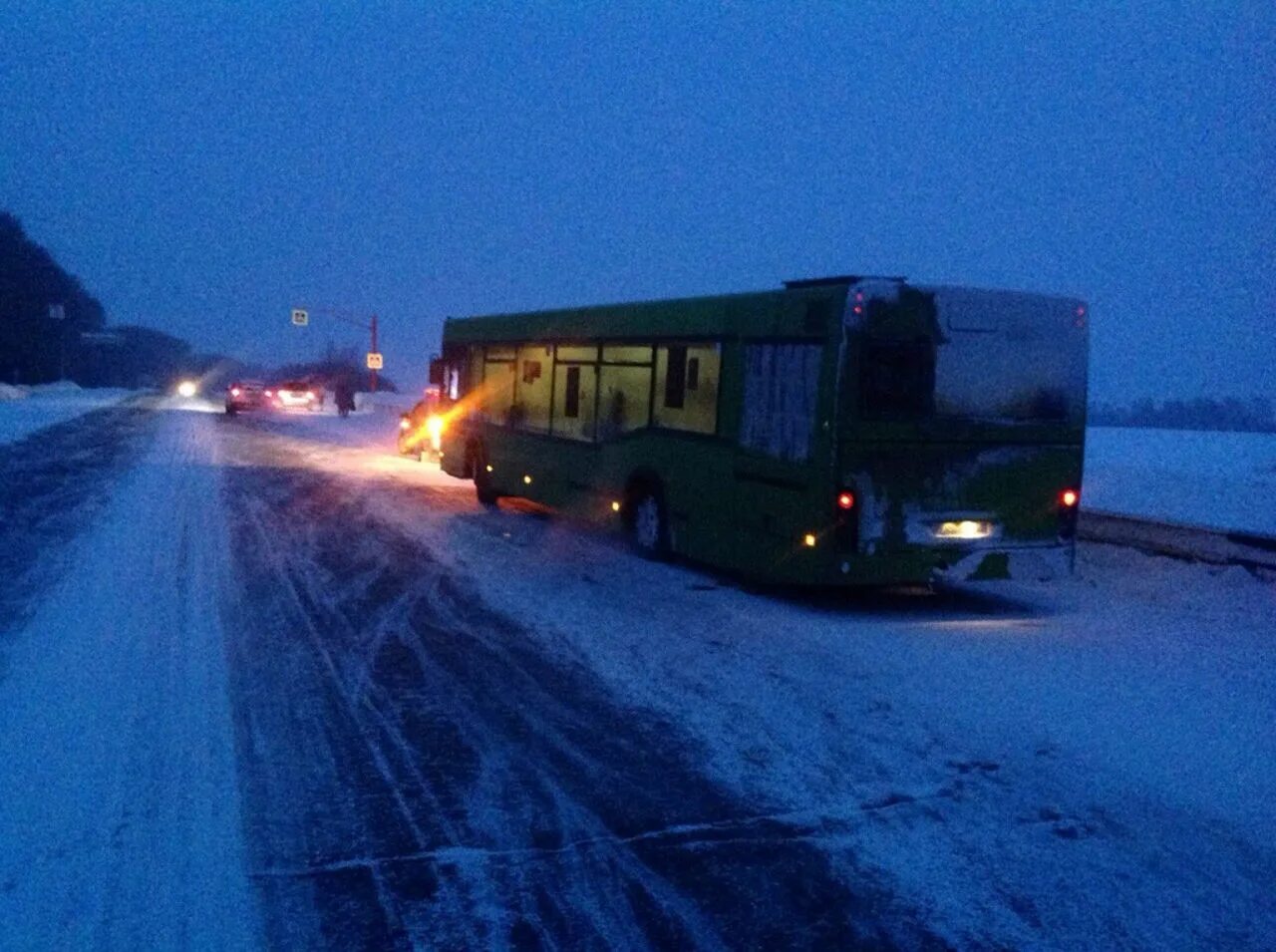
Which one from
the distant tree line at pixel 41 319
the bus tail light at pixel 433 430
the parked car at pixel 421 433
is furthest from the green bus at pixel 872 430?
the distant tree line at pixel 41 319

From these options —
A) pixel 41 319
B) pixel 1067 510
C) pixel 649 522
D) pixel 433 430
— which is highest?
pixel 41 319

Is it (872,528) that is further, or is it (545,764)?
(872,528)

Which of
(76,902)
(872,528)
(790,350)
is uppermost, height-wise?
(790,350)

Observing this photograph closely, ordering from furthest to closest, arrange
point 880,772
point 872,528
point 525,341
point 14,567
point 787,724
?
point 525,341
point 14,567
point 872,528
point 787,724
point 880,772

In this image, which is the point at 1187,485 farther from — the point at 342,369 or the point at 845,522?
the point at 342,369

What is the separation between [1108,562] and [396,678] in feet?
28.7

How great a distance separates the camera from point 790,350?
1134cm

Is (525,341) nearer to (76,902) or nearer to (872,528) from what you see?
(872,528)

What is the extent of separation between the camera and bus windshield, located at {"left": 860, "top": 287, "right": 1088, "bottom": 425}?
10664 millimetres

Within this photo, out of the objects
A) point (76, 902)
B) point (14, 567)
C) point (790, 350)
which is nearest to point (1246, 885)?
point (76, 902)

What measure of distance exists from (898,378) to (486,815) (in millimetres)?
6200

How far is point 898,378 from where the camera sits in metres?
10.7

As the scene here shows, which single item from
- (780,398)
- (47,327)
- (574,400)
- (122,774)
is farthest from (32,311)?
(122,774)

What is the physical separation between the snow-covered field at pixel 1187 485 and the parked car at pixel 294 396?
137 feet
